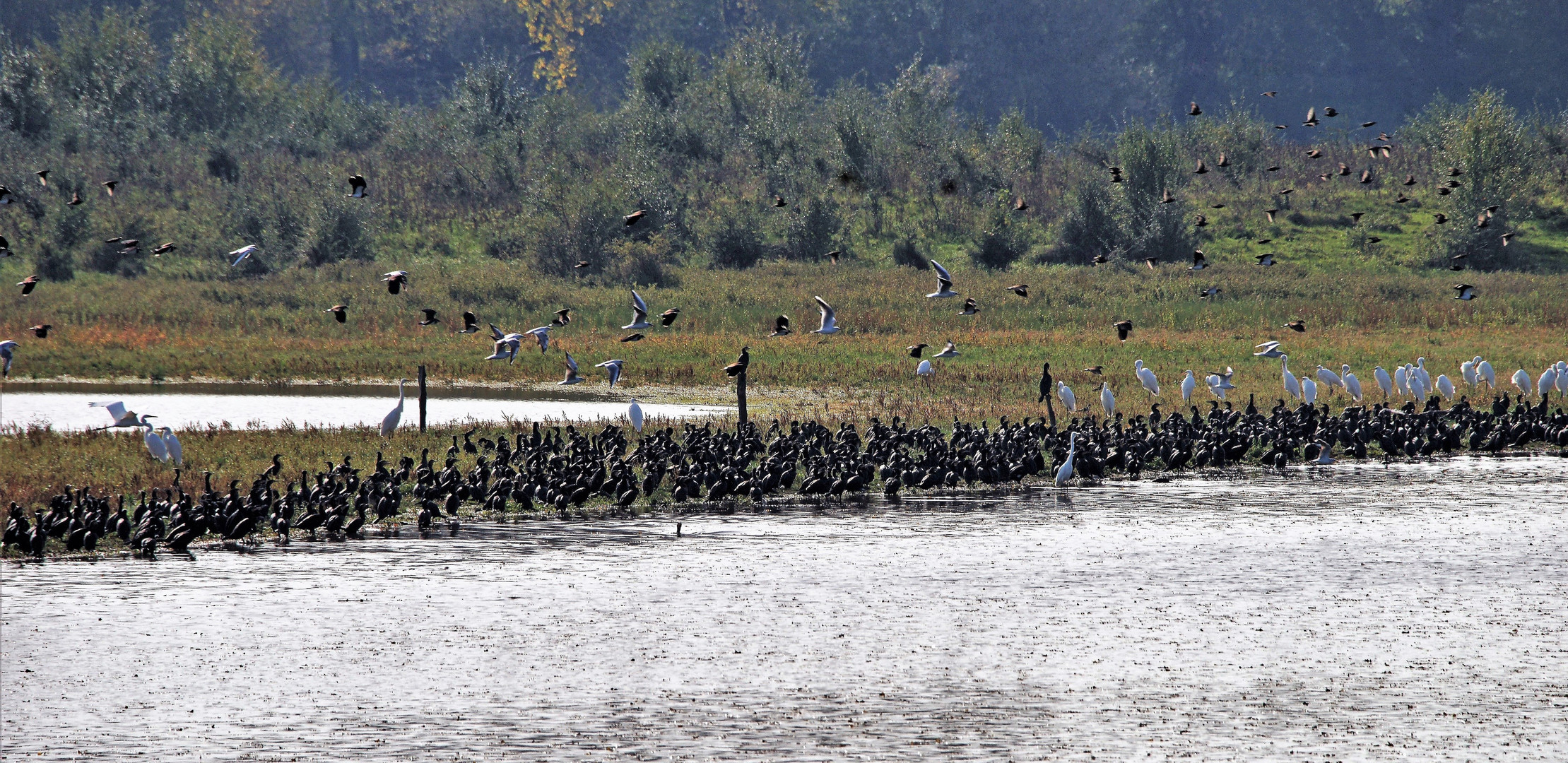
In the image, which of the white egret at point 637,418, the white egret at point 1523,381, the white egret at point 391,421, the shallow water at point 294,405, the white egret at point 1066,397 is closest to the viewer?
the white egret at point 391,421

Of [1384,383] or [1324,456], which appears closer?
[1324,456]

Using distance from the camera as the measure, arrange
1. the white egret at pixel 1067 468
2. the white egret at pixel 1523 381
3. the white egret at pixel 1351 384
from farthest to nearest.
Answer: the white egret at pixel 1523 381 → the white egret at pixel 1351 384 → the white egret at pixel 1067 468

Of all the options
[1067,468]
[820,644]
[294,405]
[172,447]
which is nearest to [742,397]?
[1067,468]

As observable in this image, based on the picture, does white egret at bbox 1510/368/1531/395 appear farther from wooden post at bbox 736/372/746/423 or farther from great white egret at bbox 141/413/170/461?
great white egret at bbox 141/413/170/461

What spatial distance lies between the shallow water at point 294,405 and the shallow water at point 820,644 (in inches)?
462

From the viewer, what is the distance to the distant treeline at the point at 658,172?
5794 cm

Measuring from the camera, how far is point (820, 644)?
16234mm

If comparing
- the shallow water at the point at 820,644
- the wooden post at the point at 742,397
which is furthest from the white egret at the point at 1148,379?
the shallow water at the point at 820,644

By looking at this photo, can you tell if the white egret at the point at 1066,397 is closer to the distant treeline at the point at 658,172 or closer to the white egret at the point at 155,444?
the white egret at the point at 155,444

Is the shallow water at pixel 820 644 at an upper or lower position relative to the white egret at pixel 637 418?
lower

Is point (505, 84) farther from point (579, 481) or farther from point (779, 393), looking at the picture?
point (579, 481)

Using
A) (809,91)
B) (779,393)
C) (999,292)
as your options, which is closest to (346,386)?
(779,393)

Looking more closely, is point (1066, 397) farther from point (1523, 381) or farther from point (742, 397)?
point (1523, 381)

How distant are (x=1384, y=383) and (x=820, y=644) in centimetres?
2305
